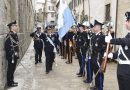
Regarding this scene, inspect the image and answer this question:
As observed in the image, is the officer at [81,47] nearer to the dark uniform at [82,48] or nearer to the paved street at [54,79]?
the dark uniform at [82,48]

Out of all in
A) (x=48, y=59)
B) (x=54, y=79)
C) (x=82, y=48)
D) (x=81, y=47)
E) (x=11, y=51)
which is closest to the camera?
(x=11, y=51)

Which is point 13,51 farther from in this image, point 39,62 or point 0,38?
point 39,62

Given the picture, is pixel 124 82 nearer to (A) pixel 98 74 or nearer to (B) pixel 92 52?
(A) pixel 98 74

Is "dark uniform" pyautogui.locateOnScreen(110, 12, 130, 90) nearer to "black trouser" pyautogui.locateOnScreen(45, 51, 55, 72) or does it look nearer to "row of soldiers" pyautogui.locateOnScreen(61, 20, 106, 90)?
"row of soldiers" pyautogui.locateOnScreen(61, 20, 106, 90)

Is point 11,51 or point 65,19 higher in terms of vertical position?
point 65,19

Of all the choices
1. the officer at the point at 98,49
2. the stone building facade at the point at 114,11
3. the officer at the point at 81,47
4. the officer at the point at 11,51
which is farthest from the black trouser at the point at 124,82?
the stone building facade at the point at 114,11

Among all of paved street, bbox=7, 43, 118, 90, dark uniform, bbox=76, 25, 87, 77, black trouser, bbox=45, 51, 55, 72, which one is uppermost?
dark uniform, bbox=76, 25, 87, 77

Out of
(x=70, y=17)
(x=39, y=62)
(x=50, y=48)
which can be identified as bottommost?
(x=39, y=62)

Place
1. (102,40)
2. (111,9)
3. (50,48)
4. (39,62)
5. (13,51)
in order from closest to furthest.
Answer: (102,40), (13,51), (50,48), (39,62), (111,9)

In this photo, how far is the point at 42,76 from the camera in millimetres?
12992

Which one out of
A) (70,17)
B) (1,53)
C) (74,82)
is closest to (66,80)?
(74,82)

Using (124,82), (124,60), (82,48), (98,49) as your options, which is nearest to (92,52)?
(98,49)

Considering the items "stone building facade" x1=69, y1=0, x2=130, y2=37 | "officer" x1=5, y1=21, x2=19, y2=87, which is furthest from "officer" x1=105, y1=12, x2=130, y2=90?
"stone building facade" x1=69, y1=0, x2=130, y2=37

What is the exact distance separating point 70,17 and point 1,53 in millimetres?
3503
